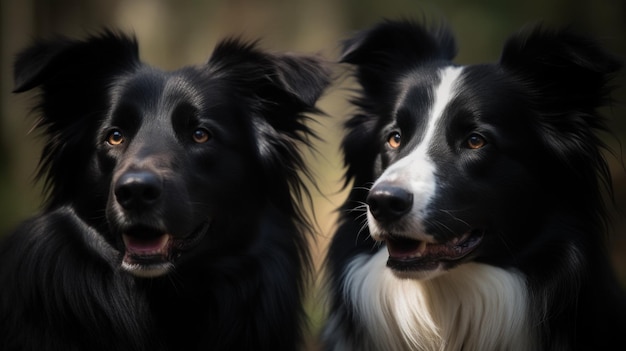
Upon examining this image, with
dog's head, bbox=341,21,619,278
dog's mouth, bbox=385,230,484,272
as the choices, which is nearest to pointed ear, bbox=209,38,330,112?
dog's head, bbox=341,21,619,278

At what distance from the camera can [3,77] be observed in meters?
10.5

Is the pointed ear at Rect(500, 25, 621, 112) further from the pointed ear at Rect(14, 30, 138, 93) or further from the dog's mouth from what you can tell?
the pointed ear at Rect(14, 30, 138, 93)

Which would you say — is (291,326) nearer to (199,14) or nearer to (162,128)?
(162,128)

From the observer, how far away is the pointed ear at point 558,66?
423cm

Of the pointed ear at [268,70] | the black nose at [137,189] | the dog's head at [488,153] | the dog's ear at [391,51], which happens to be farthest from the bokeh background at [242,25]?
the black nose at [137,189]

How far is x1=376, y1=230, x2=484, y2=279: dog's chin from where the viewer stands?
4.07 m

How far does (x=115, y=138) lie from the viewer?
4.27m

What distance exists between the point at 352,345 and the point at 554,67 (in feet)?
6.21

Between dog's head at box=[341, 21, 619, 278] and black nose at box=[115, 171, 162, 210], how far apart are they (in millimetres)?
1037

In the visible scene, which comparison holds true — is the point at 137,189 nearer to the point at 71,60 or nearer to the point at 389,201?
the point at 71,60

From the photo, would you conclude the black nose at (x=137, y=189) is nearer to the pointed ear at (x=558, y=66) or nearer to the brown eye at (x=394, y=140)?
the brown eye at (x=394, y=140)

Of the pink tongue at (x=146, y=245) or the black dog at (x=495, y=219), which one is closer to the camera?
the pink tongue at (x=146, y=245)

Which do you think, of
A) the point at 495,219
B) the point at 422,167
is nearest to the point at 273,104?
the point at 422,167

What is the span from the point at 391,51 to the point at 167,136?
158 centimetres
